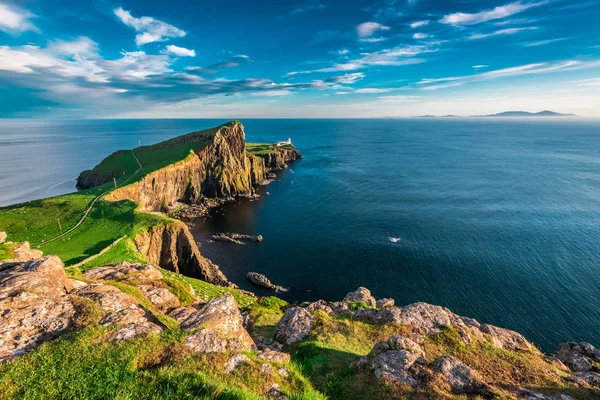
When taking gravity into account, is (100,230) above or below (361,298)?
above

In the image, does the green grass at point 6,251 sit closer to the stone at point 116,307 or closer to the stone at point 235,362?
the stone at point 116,307

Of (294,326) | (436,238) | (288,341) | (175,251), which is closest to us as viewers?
(288,341)

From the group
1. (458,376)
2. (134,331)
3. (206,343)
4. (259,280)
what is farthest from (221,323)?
(259,280)

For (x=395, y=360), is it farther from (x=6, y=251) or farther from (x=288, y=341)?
(x=6, y=251)

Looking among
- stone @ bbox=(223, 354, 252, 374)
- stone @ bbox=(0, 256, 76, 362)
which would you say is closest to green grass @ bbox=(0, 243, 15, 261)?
stone @ bbox=(0, 256, 76, 362)

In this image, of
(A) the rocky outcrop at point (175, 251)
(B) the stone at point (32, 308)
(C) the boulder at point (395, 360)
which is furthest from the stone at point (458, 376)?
(A) the rocky outcrop at point (175, 251)

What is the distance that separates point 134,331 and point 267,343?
404 inches

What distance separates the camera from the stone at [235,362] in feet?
45.3

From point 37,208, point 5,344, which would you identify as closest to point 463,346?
point 5,344

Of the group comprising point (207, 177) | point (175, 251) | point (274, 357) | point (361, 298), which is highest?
point (274, 357)

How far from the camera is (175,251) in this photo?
173 ft

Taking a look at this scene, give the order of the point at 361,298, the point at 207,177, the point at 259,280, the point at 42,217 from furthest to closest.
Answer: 1. the point at 207,177
2. the point at 259,280
3. the point at 42,217
4. the point at 361,298

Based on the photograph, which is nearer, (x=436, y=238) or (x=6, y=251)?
(x=6, y=251)

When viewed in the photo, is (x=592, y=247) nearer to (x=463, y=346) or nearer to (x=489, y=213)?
(x=489, y=213)
